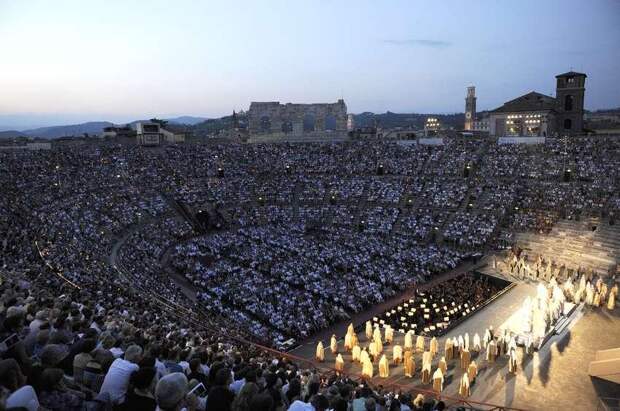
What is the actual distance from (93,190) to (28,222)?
1261 cm

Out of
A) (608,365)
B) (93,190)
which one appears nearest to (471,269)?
(608,365)

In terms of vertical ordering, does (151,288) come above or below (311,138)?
below

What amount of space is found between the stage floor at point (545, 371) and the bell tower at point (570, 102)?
50.7 meters

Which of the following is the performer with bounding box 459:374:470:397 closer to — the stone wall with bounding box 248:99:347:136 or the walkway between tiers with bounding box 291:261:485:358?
the walkway between tiers with bounding box 291:261:485:358

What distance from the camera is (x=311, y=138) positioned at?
67.2m

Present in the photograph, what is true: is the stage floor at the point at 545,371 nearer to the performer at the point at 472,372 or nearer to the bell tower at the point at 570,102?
the performer at the point at 472,372

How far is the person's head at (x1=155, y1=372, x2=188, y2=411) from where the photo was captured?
4410 millimetres

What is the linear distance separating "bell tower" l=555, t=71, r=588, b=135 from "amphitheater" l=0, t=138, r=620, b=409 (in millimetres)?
19498

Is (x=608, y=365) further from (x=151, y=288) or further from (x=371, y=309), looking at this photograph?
(x=151, y=288)

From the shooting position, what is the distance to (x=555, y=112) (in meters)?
61.8

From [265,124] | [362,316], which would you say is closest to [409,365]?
[362,316]

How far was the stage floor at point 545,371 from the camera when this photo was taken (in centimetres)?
1316

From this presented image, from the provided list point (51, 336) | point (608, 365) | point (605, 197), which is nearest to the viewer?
point (51, 336)

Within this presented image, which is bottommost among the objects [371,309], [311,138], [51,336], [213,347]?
[371,309]
